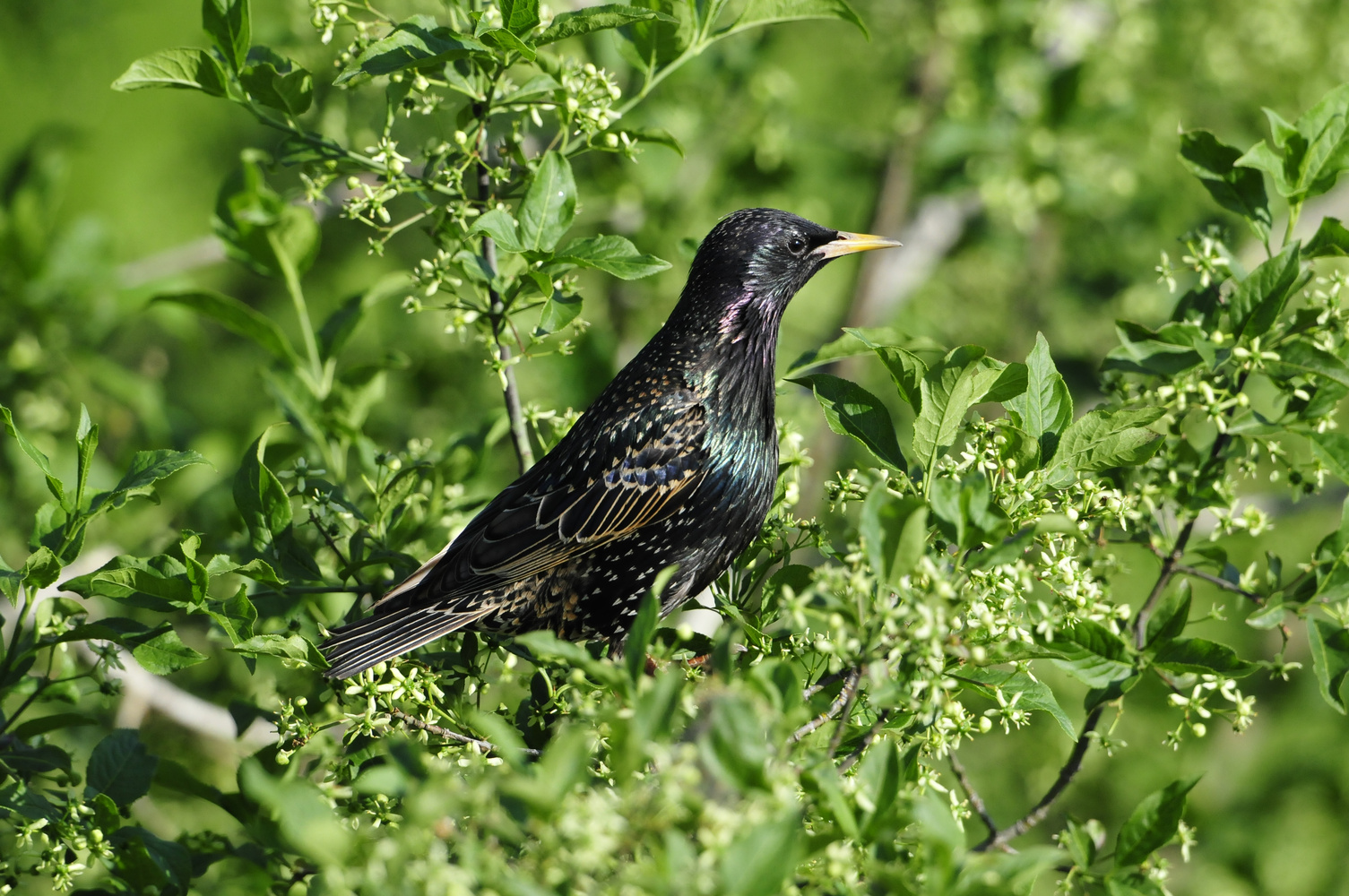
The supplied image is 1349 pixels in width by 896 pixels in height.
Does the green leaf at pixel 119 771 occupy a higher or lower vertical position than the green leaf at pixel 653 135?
lower

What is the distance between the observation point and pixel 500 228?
2.05 m

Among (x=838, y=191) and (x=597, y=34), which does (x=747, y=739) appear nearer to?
(x=597, y=34)

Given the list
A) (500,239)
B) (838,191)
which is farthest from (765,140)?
(500,239)

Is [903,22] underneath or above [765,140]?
above

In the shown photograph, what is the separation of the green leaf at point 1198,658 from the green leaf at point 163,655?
1.68m

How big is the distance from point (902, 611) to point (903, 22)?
4.55 m

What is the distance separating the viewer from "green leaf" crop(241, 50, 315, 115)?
2260 mm

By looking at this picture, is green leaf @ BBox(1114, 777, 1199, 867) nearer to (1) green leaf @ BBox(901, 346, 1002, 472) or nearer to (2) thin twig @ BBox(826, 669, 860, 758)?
(2) thin twig @ BBox(826, 669, 860, 758)

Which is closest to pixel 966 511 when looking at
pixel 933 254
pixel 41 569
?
pixel 41 569

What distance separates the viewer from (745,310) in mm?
2791

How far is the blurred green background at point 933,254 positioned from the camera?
4.18m

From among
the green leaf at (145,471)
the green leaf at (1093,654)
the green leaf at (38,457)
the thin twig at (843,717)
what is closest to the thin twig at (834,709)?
the thin twig at (843,717)

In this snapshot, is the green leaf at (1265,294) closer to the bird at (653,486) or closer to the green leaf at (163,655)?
the bird at (653,486)

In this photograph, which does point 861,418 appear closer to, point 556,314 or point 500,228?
point 556,314
